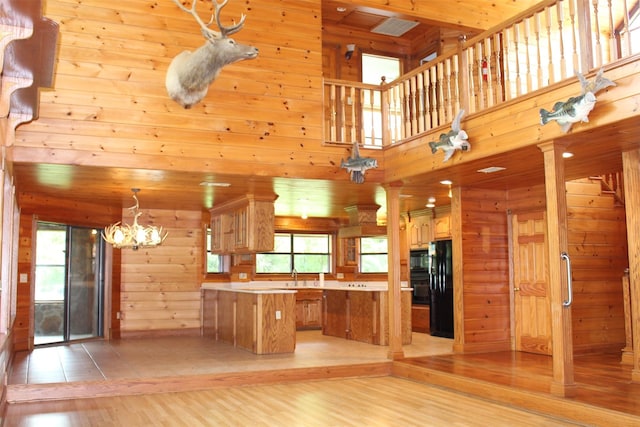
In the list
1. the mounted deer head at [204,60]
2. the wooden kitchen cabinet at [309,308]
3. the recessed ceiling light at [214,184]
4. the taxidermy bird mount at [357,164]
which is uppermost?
the mounted deer head at [204,60]

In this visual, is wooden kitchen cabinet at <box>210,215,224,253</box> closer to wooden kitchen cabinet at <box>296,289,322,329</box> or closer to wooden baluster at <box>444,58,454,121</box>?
wooden kitchen cabinet at <box>296,289,322,329</box>

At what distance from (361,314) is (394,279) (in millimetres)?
1987

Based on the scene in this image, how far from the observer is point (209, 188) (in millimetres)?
8430

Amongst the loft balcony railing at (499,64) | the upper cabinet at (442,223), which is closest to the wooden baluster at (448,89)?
the loft balcony railing at (499,64)

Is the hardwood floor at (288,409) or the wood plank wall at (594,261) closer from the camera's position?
the hardwood floor at (288,409)

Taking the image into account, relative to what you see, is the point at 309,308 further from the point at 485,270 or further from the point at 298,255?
the point at 485,270

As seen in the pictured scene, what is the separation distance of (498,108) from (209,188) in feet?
13.4

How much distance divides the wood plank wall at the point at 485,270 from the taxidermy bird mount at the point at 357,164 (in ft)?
5.45

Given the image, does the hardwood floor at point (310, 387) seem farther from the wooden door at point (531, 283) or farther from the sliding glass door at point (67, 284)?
the sliding glass door at point (67, 284)

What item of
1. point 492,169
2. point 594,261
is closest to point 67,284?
point 492,169

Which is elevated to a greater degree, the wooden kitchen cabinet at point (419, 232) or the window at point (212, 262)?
the wooden kitchen cabinet at point (419, 232)

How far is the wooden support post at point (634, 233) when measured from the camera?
6.11 m

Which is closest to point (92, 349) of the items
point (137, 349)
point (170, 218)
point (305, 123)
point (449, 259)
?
point (137, 349)

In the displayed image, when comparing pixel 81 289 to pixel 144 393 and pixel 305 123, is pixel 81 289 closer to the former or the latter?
pixel 144 393
